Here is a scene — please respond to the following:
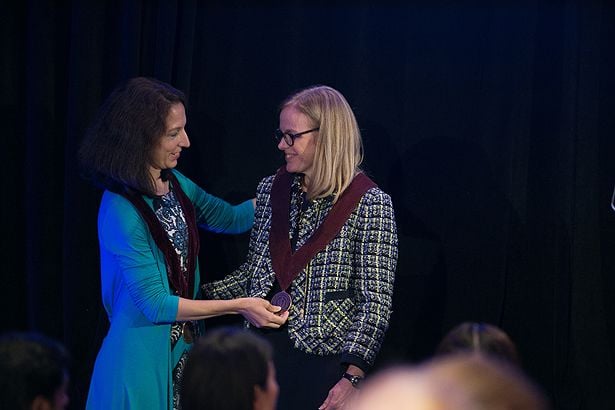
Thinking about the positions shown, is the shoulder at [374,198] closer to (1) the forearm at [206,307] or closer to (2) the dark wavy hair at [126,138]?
(1) the forearm at [206,307]

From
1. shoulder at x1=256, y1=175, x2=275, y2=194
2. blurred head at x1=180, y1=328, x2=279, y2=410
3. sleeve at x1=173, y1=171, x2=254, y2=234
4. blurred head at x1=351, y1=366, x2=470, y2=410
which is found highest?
shoulder at x1=256, y1=175, x2=275, y2=194

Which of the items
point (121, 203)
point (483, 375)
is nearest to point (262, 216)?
point (121, 203)

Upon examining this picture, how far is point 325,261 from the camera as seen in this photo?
3359 mm

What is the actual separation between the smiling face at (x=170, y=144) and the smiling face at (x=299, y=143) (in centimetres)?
38

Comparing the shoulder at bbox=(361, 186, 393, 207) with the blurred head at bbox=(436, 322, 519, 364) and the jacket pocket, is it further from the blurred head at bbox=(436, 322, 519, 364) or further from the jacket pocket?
the blurred head at bbox=(436, 322, 519, 364)

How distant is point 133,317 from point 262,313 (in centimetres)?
48

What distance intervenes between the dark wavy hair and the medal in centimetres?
58

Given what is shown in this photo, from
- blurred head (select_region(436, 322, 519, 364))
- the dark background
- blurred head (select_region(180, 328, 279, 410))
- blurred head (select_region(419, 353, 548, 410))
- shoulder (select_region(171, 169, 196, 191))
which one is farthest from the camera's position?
the dark background

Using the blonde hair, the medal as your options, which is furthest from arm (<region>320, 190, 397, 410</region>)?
the medal

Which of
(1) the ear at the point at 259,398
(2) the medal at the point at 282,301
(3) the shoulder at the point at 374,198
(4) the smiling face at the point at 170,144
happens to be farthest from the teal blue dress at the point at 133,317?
(1) the ear at the point at 259,398

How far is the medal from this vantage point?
11.1 ft

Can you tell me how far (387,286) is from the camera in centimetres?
332

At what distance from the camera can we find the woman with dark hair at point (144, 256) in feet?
11.0

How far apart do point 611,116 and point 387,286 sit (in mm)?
1525
